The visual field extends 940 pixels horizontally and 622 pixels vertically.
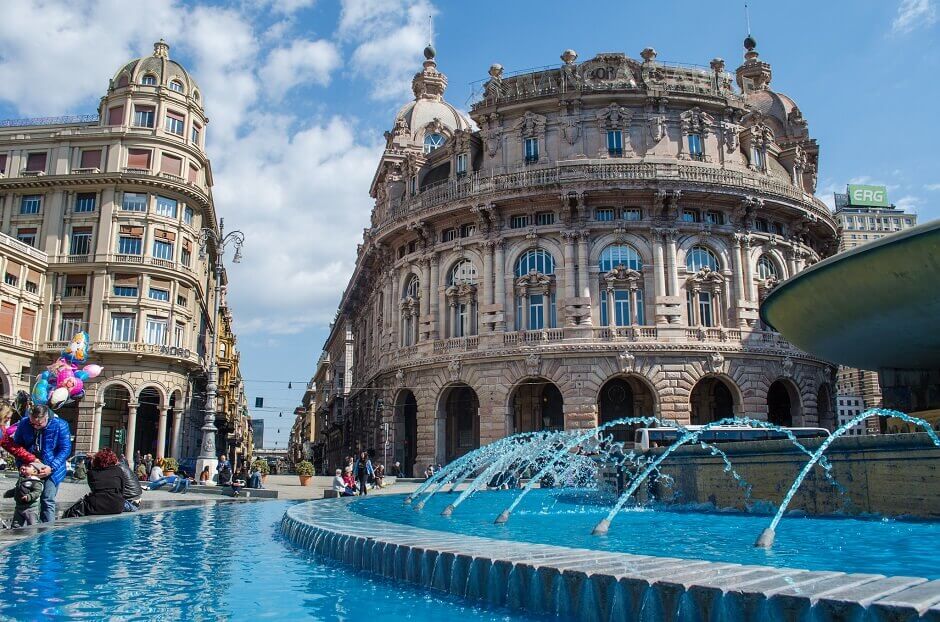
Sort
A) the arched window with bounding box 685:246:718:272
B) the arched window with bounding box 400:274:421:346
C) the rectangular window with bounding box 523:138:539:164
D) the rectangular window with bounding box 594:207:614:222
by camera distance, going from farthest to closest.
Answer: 1. the arched window with bounding box 400:274:421:346
2. the rectangular window with bounding box 523:138:539:164
3. the rectangular window with bounding box 594:207:614:222
4. the arched window with bounding box 685:246:718:272

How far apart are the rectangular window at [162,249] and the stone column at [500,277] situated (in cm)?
2155

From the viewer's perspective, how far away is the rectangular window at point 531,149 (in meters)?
39.5

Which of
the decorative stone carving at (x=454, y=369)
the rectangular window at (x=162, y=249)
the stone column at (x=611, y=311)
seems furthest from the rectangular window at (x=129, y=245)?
the stone column at (x=611, y=311)

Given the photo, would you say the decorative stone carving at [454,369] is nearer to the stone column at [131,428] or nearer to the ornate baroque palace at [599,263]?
the ornate baroque palace at [599,263]

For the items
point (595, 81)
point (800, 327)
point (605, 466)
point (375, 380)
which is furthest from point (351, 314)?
point (800, 327)

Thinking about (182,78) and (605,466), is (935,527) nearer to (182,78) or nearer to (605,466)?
(605,466)

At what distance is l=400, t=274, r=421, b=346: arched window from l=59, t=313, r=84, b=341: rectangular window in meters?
19.1

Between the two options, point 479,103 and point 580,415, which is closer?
point 580,415

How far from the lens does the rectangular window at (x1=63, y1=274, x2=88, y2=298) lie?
148 ft

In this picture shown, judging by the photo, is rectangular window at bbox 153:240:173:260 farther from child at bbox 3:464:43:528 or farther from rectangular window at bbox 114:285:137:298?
child at bbox 3:464:43:528

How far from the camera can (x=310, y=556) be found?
9953 mm

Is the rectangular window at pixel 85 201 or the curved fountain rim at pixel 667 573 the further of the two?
the rectangular window at pixel 85 201

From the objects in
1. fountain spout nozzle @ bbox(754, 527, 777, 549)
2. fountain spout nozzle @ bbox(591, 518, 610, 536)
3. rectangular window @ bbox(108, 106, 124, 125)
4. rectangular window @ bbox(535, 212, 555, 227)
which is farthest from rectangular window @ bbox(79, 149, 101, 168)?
fountain spout nozzle @ bbox(754, 527, 777, 549)

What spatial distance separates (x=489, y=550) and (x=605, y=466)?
51.0ft
